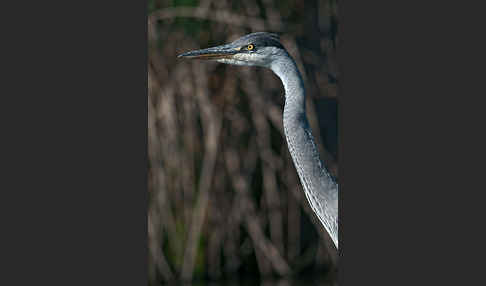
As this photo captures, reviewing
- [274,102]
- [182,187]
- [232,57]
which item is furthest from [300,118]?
[182,187]

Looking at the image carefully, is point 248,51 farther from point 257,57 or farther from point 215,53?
point 215,53

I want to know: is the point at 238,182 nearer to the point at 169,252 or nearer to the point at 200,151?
the point at 200,151

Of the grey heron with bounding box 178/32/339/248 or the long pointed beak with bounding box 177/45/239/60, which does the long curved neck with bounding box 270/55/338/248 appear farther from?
the long pointed beak with bounding box 177/45/239/60

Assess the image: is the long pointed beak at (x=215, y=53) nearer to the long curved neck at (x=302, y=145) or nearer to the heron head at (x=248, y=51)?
the heron head at (x=248, y=51)

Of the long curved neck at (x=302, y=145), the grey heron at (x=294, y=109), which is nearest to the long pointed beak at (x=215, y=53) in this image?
the grey heron at (x=294, y=109)

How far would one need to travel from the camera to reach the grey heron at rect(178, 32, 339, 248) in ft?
19.5

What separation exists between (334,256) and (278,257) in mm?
437

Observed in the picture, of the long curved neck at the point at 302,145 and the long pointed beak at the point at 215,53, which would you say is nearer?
the long curved neck at the point at 302,145

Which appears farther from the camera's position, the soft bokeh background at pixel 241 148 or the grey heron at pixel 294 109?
the soft bokeh background at pixel 241 148

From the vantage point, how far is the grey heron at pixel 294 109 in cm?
593

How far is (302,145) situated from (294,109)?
270 mm

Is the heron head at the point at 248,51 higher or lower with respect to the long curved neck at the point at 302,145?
higher

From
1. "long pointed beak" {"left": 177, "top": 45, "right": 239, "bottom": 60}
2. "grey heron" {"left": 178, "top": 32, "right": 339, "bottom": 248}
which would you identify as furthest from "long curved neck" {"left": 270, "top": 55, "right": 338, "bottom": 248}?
"long pointed beak" {"left": 177, "top": 45, "right": 239, "bottom": 60}

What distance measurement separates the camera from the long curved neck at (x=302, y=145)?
5926 millimetres
